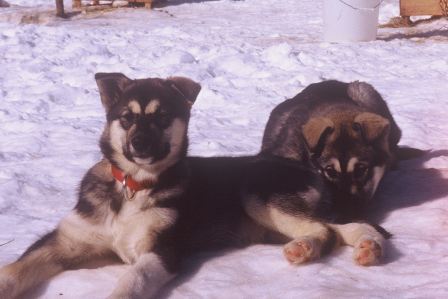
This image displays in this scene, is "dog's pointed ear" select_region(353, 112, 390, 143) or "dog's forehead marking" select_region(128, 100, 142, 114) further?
"dog's pointed ear" select_region(353, 112, 390, 143)

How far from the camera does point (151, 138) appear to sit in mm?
3213

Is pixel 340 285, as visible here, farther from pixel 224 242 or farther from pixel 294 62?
pixel 294 62

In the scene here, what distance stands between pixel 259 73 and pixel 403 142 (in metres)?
3.22

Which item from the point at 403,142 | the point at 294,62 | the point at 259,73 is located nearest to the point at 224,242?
the point at 403,142

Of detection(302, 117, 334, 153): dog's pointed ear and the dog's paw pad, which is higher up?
detection(302, 117, 334, 153): dog's pointed ear

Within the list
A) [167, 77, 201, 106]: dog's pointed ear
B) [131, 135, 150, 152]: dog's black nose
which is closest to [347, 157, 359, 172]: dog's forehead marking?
[167, 77, 201, 106]: dog's pointed ear

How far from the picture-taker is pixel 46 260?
3061 millimetres

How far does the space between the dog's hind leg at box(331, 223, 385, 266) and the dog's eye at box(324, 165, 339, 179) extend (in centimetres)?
40

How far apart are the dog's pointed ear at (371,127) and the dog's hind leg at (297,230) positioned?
780mm

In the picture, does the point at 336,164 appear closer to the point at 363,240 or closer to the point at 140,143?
the point at 363,240

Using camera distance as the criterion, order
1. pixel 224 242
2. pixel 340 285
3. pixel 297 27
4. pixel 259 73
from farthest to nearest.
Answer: pixel 297 27, pixel 259 73, pixel 224 242, pixel 340 285

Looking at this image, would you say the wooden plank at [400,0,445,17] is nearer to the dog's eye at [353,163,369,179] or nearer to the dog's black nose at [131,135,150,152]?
the dog's eye at [353,163,369,179]

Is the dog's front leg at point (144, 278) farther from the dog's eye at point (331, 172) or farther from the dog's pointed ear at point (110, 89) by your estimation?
the dog's eye at point (331, 172)

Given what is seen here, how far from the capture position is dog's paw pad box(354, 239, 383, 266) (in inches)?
121
